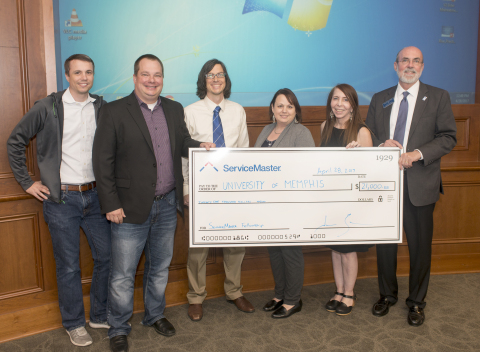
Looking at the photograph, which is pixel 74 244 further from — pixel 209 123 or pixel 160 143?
pixel 209 123

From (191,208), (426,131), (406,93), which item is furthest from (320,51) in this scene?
(191,208)

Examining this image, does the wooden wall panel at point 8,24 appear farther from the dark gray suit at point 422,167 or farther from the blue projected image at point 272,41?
the dark gray suit at point 422,167

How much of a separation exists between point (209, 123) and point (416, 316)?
6.49 feet

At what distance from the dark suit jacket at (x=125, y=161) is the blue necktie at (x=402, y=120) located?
169 cm

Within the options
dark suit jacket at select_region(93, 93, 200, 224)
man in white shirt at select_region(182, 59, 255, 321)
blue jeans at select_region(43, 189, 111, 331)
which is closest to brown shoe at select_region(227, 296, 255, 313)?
man in white shirt at select_region(182, 59, 255, 321)

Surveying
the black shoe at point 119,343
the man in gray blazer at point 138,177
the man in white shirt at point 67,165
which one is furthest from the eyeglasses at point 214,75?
the black shoe at point 119,343

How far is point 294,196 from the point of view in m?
2.38

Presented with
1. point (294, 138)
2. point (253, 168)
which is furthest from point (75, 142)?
point (294, 138)

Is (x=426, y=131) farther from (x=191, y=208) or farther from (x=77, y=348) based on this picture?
(x=77, y=348)

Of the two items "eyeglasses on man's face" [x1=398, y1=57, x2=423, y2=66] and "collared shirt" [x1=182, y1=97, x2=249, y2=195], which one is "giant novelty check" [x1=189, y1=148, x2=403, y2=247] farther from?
"eyeglasses on man's face" [x1=398, y1=57, x2=423, y2=66]

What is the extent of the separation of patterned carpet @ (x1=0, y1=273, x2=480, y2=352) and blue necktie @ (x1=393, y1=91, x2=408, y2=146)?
4.24 ft

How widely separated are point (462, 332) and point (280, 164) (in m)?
1.67

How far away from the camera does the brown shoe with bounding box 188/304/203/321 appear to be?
8.79ft

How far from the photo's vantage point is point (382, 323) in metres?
2.60
